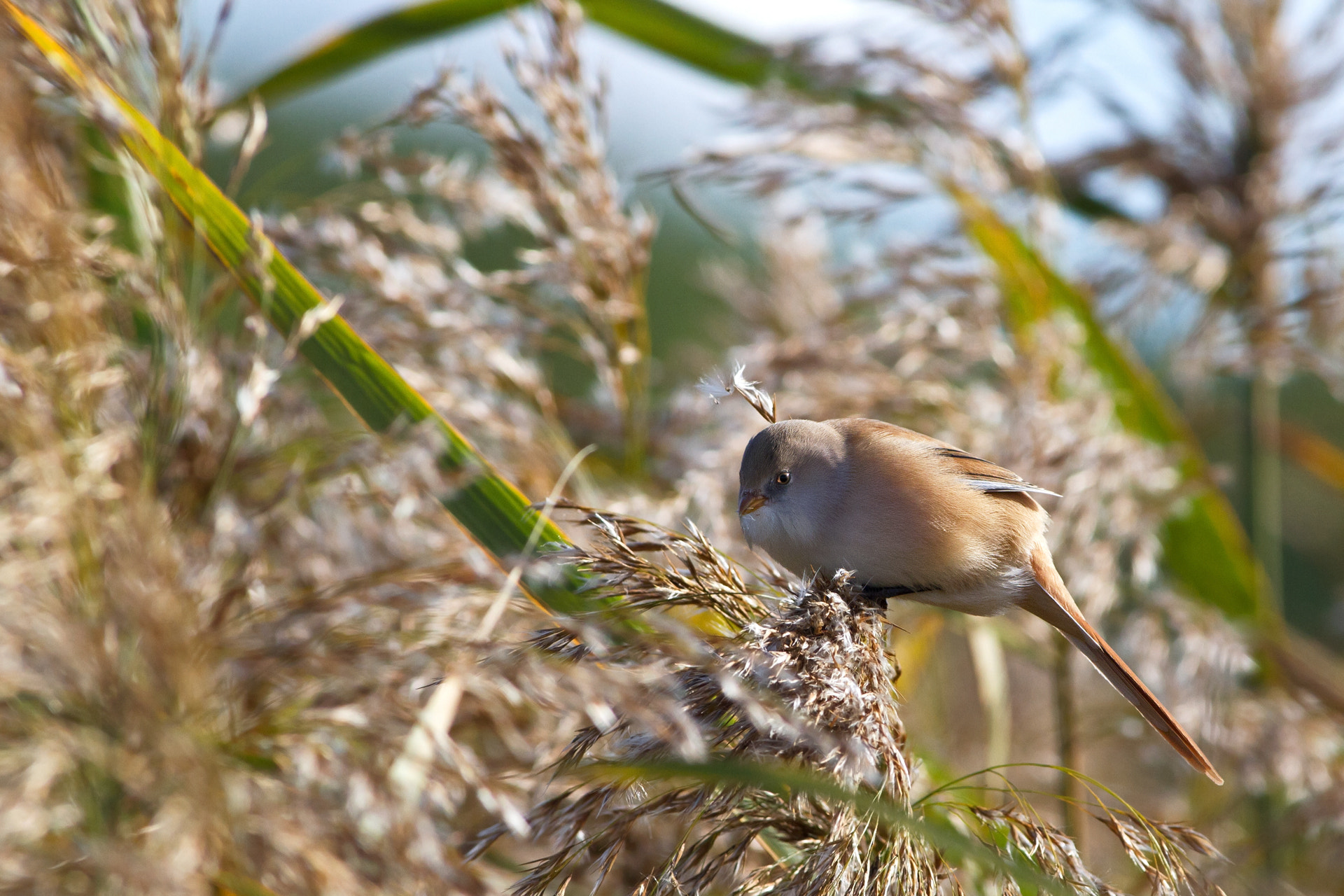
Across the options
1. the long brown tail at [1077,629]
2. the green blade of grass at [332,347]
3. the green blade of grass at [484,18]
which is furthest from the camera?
the green blade of grass at [484,18]

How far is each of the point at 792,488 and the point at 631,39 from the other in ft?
4.69

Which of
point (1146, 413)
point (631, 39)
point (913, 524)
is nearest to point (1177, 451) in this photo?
point (1146, 413)

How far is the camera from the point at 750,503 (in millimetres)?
1608

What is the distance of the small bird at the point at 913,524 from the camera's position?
56.5 inches

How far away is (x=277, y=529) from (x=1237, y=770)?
6.37ft

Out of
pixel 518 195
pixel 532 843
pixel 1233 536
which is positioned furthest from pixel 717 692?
pixel 1233 536

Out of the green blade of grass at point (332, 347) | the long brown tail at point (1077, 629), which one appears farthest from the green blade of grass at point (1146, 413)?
the green blade of grass at point (332, 347)

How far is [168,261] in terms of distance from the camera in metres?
1.25

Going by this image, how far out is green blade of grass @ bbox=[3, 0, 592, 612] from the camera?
1192 mm

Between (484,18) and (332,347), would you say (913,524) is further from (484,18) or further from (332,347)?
(484,18)

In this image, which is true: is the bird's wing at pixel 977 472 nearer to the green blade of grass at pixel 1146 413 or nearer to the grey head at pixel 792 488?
the grey head at pixel 792 488

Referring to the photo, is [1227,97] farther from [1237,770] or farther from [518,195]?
[518,195]

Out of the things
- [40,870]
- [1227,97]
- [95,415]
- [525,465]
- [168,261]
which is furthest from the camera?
[1227,97]

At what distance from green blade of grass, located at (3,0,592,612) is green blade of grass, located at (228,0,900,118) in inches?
36.5
